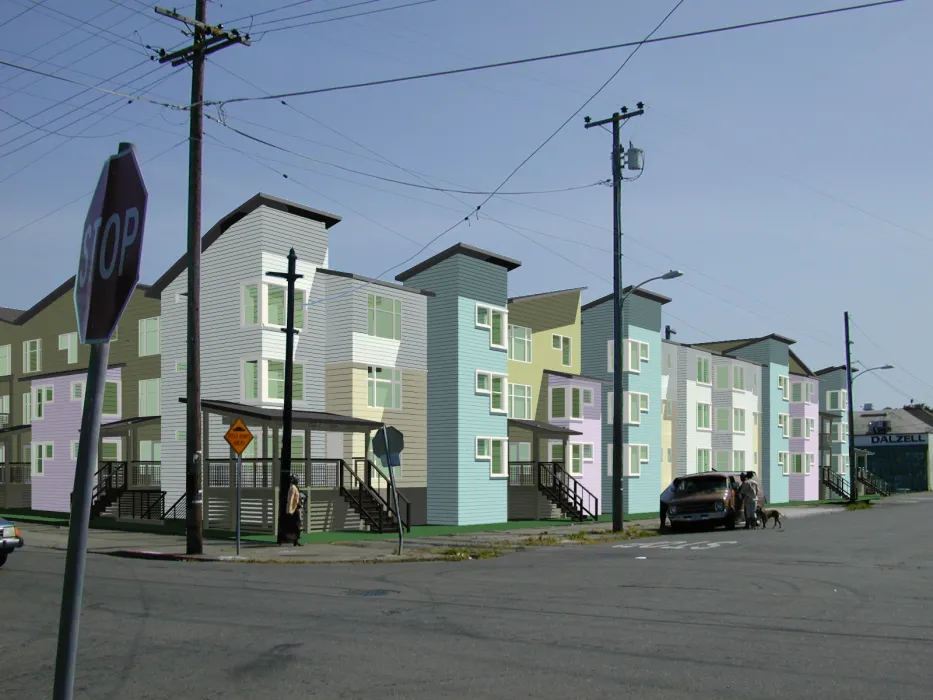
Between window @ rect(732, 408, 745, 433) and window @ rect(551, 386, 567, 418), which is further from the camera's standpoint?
window @ rect(732, 408, 745, 433)

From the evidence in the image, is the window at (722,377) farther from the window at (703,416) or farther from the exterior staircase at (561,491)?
the exterior staircase at (561,491)

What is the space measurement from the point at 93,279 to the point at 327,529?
29.6m

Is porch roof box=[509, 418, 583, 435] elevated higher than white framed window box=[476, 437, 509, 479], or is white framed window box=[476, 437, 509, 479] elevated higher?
porch roof box=[509, 418, 583, 435]

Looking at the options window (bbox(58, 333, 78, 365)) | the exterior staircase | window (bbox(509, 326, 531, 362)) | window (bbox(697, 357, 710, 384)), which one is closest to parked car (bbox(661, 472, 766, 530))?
the exterior staircase

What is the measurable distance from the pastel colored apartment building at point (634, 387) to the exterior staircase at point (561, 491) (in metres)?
6.76

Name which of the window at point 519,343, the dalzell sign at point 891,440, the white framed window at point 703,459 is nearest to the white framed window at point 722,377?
the white framed window at point 703,459

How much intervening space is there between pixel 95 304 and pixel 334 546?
898 inches

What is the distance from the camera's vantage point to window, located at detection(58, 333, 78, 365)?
48375 mm

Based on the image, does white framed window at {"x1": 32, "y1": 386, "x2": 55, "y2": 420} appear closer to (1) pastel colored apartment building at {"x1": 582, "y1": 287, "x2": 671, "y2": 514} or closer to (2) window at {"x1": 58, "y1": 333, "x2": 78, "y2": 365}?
(2) window at {"x1": 58, "y1": 333, "x2": 78, "y2": 365}

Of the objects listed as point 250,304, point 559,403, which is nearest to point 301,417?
point 250,304

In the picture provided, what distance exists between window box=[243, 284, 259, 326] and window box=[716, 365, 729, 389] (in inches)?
1509

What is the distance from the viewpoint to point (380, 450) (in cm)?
2277

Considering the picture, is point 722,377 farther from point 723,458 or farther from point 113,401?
point 113,401

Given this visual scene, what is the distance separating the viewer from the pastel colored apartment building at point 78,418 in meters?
41.0
